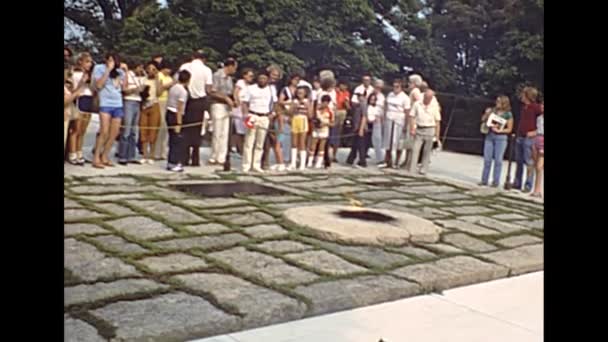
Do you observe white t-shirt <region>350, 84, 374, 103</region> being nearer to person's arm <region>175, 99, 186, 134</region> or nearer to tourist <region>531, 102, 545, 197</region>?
tourist <region>531, 102, 545, 197</region>

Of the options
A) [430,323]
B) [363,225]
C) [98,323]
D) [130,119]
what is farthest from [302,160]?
[98,323]

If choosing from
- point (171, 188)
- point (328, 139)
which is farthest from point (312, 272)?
point (328, 139)

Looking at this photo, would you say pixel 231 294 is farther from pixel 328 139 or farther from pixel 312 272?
pixel 328 139

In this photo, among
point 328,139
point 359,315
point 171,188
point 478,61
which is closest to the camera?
point 359,315

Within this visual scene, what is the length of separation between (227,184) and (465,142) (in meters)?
7.31

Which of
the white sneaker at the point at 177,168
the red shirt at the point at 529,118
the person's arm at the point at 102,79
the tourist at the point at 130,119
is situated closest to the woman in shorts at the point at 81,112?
the person's arm at the point at 102,79

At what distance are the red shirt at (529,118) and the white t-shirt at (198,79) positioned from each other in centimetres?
375

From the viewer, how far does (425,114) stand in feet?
28.5

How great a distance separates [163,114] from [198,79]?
0.59 metres

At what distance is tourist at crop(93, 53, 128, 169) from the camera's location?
6789mm

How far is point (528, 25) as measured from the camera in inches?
490

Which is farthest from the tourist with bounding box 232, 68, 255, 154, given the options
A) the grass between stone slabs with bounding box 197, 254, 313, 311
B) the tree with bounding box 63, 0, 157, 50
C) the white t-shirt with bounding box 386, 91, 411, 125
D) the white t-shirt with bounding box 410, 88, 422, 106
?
the grass between stone slabs with bounding box 197, 254, 313, 311

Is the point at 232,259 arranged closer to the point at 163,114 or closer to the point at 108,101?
the point at 108,101

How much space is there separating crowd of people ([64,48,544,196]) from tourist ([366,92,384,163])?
0.48 feet
